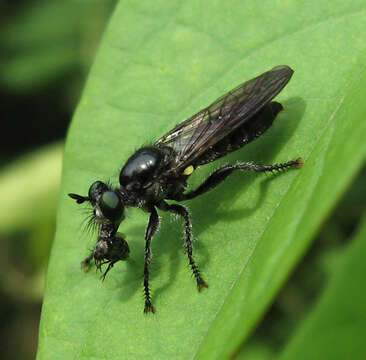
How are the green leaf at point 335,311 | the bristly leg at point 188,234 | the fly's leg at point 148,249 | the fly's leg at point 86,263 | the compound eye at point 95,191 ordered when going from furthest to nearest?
the compound eye at point 95,191 → the fly's leg at point 86,263 → the fly's leg at point 148,249 → the bristly leg at point 188,234 → the green leaf at point 335,311

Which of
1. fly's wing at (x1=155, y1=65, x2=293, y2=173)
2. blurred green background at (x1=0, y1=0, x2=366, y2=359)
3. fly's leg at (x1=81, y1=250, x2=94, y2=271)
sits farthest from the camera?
blurred green background at (x1=0, y1=0, x2=366, y2=359)

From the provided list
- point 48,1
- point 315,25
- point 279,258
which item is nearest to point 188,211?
point 315,25

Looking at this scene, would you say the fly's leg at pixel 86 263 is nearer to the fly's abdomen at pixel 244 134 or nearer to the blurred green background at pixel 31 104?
the fly's abdomen at pixel 244 134

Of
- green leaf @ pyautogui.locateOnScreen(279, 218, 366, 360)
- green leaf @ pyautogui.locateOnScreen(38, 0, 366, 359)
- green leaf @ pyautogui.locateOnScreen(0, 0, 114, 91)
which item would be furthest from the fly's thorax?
green leaf @ pyautogui.locateOnScreen(0, 0, 114, 91)

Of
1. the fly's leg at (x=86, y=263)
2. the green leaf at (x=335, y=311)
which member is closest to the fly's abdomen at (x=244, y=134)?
the fly's leg at (x=86, y=263)

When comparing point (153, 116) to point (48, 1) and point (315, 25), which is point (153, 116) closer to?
point (315, 25)

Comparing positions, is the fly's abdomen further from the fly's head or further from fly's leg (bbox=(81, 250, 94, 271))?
fly's leg (bbox=(81, 250, 94, 271))
